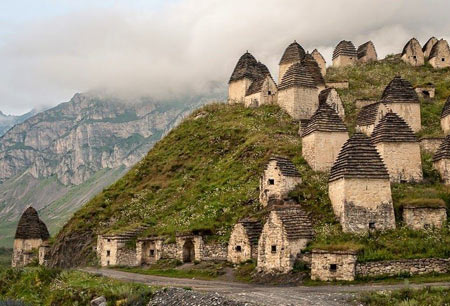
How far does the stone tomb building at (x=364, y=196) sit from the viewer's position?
27453mm

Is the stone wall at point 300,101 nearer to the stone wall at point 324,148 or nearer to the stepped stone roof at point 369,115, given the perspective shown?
the stepped stone roof at point 369,115

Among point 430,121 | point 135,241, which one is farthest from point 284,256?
point 430,121

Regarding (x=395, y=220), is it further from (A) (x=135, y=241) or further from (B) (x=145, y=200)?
(B) (x=145, y=200)

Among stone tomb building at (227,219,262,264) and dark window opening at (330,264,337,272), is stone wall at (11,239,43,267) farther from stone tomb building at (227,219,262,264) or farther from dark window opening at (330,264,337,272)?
dark window opening at (330,264,337,272)

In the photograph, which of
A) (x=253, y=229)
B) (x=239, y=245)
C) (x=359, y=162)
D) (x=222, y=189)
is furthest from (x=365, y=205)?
(x=222, y=189)

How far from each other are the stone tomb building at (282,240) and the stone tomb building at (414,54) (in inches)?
1769

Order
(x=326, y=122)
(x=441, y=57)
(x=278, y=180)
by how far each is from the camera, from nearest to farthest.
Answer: (x=278, y=180)
(x=326, y=122)
(x=441, y=57)

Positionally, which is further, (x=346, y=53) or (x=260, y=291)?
(x=346, y=53)

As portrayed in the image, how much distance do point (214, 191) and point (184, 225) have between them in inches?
158

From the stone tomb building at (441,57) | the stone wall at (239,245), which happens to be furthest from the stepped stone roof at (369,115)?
the stone tomb building at (441,57)

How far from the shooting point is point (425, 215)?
27.5m

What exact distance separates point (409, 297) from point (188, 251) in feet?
53.7

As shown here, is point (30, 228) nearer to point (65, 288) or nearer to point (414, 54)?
point (65, 288)

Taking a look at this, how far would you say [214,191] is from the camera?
124ft
